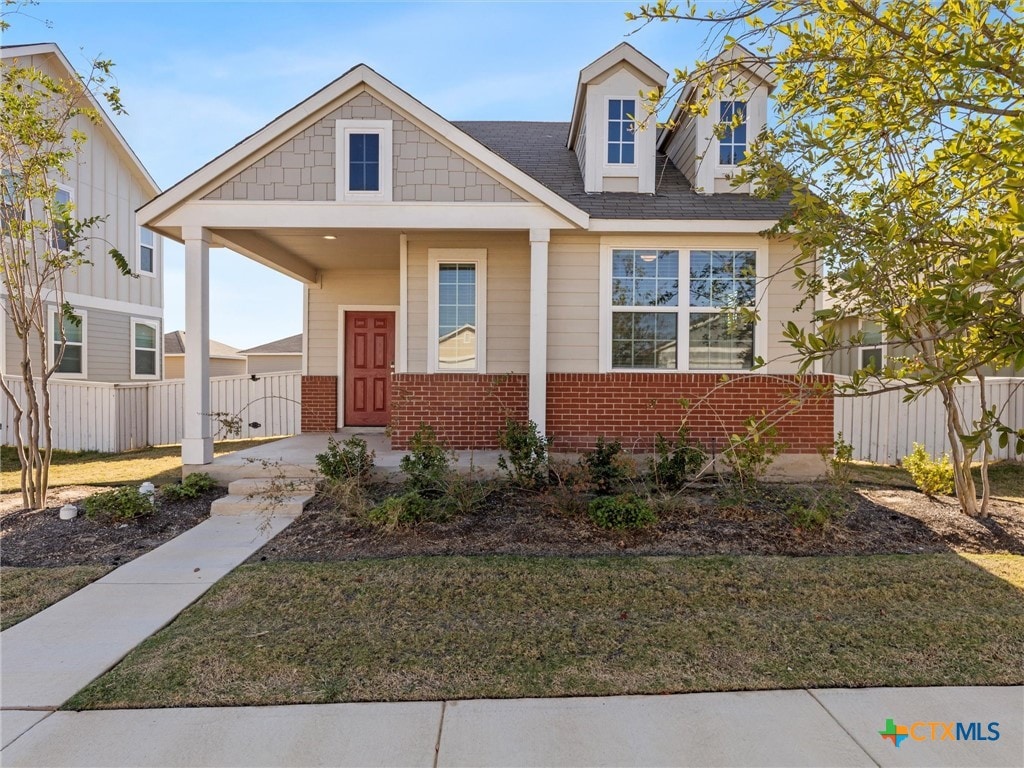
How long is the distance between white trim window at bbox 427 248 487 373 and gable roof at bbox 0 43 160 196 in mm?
6687

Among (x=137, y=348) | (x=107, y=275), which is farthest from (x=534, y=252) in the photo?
(x=137, y=348)

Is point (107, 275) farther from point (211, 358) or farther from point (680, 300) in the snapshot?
point (211, 358)

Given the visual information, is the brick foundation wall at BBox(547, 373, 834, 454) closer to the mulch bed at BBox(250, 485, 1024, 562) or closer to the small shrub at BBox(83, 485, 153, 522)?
the mulch bed at BBox(250, 485, 1024, 562)

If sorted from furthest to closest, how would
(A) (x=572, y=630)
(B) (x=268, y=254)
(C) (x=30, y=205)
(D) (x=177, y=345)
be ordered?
1. (D) (x=177, y=345)
2. (B) (x=268, y=254)
3. (C) (x=30, y=205)
4. (A) (x=572, y=630)

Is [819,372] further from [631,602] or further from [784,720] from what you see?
[784,720]

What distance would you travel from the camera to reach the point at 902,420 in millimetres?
9930

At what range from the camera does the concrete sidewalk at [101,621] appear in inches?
116

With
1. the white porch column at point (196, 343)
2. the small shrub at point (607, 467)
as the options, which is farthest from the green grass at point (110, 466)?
the small shrub at point (607, 467)

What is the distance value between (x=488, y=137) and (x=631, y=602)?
32.8ft

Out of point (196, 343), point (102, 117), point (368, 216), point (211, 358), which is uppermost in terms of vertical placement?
point (102, 117)

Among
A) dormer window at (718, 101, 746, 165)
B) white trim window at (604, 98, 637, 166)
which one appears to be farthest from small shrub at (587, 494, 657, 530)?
dormer window at (718, 101, 746, 165)

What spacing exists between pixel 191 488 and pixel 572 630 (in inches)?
208

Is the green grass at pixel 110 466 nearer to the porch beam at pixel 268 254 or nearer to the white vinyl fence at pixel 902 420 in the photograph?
the porch beam at pixel 268 254

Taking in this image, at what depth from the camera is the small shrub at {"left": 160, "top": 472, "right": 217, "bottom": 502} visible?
662 cm
